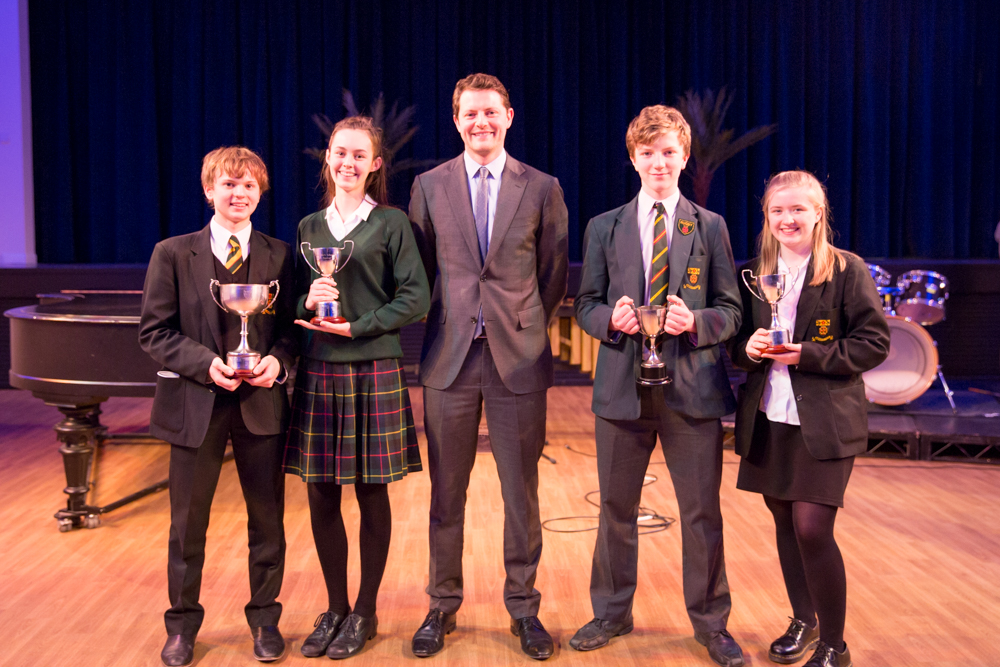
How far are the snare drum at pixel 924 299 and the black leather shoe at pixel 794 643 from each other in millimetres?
4228

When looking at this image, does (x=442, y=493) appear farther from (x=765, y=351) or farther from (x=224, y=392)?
(x=765, y=351)

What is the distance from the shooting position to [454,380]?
2.76 meters

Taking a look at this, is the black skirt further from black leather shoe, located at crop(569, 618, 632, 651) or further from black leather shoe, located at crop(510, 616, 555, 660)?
black leather shoe, located at crop(510, 616, 555, 660)

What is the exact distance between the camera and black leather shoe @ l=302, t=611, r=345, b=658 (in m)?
2.74

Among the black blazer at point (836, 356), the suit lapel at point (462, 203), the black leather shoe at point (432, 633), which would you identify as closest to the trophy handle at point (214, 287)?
the suit lapel at point (462, 203)

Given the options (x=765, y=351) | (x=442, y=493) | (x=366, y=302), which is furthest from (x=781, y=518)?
(x=366, y=302)

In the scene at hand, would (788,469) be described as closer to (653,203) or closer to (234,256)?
(653,203)

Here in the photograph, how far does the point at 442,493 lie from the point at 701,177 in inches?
254

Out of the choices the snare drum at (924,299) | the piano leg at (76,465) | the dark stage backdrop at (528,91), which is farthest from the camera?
the dark stage backdrop at (528,91)

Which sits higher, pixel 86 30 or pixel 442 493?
pixel 86 30

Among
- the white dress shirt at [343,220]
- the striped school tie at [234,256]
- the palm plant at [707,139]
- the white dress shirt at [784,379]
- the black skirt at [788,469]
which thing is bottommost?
the black skirt at [788,469]

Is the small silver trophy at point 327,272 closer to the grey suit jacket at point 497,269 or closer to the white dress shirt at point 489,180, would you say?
the grey suit jacket at point 497,269

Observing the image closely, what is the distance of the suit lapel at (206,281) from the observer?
2680mm

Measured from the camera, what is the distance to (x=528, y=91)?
9375 millimetres
